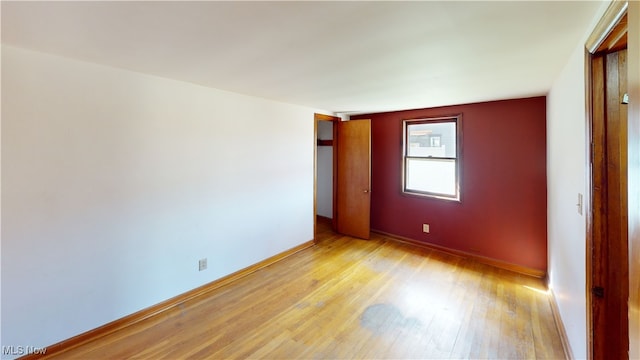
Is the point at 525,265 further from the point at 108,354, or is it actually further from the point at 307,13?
the point at 108,354

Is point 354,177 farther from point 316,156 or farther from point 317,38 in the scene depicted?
point 317,38

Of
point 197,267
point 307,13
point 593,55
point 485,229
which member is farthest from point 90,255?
point 485,229

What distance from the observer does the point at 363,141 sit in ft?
13.9

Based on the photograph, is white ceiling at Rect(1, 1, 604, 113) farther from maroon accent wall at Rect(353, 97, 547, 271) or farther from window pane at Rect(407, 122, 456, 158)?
window pane at Rect(407, 122, 456, 158)

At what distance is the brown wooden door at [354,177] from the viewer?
13.9ft

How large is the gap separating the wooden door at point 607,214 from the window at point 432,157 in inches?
90.6

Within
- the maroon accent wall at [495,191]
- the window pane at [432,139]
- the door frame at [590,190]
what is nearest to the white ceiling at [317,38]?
the door frame at [590,190]

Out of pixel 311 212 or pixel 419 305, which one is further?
pixel 311 212

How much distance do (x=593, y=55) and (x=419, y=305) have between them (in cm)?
222

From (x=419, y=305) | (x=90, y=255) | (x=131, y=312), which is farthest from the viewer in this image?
(x=419, y=305)
